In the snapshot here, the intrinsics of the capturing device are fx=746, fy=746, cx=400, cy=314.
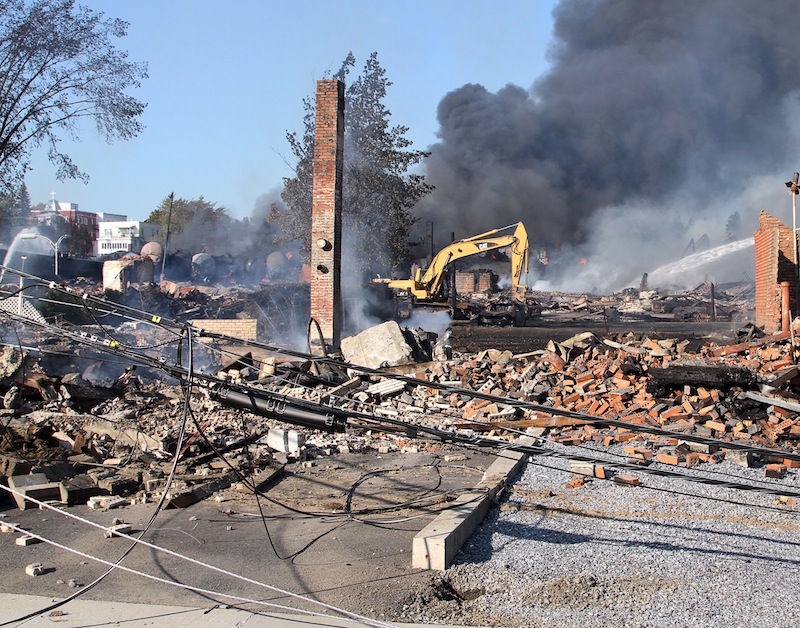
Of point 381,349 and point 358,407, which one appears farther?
point 381,349

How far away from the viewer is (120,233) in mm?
83750

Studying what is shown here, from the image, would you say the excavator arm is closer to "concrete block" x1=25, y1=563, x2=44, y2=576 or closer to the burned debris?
the burned debris

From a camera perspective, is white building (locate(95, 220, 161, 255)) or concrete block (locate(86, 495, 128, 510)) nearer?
concrete block (locate(86, 495, 128, 510))

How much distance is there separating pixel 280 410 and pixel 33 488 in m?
3.65

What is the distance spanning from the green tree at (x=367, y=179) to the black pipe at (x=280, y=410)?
71.3 feet

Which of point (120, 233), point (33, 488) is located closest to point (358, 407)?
point (33, 488)

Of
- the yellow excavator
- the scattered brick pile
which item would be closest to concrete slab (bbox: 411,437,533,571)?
the scattered brick pile

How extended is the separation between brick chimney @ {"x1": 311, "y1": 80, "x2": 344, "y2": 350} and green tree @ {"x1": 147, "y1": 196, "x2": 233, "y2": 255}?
36.5 m

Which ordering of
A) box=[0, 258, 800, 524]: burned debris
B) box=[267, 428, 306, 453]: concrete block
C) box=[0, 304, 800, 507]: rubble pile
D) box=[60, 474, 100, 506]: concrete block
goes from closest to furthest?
box=[60, 474, 100, 506]: concrete block
box=[0, 258, 800, 524]: burned debris
box=[0, 304, 800, 507]: rubble pile
box=[267, 428, 306, 453]: concrete block

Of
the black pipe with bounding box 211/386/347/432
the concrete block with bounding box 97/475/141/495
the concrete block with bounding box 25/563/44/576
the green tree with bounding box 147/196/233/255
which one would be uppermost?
the green tree with bounding box 147/196/233/255

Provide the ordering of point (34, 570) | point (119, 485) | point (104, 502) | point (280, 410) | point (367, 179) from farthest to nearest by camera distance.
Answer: point (367, 179)
point (119, 485)
point (104, 502)
point (34, 570)
point (280, 410)

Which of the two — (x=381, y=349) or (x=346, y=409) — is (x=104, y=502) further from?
(x=381, y=349)

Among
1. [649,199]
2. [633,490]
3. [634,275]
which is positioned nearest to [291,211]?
[633,490]

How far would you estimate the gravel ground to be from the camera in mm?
5020
